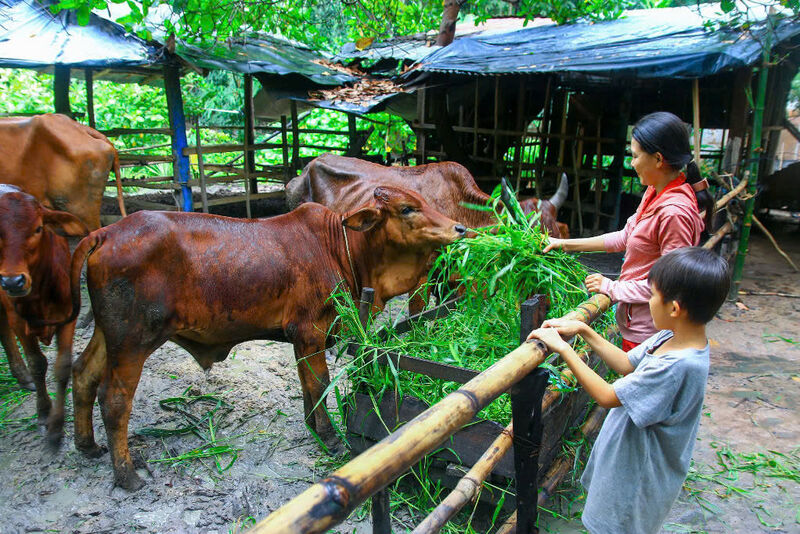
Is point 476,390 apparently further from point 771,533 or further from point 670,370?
point 771,533

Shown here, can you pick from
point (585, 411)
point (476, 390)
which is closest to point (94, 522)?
point (476, 390)

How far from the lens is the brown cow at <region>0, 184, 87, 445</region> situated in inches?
134

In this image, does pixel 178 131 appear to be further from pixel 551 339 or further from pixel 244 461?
pixel 551 339

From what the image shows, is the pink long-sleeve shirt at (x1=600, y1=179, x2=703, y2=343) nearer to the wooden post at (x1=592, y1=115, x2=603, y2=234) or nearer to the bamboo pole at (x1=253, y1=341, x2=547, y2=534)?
the bamboo pole at (x1=253, y1=341, x2=547, y2=534)

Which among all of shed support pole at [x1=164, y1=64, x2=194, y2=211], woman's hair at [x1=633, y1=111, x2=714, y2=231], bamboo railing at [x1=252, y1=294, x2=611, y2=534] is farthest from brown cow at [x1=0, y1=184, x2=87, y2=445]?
shed support pole at [x1=164, y1=64, x2=194, y2=211]

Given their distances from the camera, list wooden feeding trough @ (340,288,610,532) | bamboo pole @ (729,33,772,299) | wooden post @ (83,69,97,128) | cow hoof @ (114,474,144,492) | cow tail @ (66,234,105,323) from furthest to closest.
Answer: wooden post @ (83,69,97,128) < bamboo pole @ (729,33,772,299) < cow hoof @ (114,474,144,492) < cow tail @ (66,234,105,323) < wooden feeding trough @ (340,288,610,532)

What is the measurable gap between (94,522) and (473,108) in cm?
933

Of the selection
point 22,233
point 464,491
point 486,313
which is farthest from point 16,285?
point 464,491

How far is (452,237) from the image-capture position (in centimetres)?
361

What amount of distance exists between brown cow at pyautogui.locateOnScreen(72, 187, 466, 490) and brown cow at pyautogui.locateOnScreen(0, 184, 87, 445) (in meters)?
0.36

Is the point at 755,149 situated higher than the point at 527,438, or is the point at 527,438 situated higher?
the point at 755,149

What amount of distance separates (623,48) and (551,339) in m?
6.95

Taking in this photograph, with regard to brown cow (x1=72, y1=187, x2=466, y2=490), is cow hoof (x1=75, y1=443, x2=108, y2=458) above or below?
below

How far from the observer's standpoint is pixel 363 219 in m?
3.66
